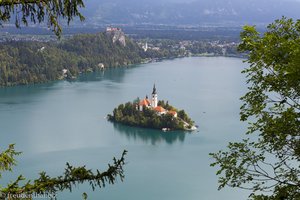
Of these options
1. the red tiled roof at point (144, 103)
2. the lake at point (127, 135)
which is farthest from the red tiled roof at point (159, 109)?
the lake at point (127, 135)

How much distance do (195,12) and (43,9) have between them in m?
106

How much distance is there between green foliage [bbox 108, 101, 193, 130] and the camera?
14523 millimetres

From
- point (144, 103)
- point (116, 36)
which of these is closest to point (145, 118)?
point (144, 103)

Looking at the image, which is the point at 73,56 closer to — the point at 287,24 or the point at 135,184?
the point at 135,184

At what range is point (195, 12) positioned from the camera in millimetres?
105188

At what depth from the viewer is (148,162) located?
34.7 ft

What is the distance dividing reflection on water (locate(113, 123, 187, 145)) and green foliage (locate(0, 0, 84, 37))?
11403 mm

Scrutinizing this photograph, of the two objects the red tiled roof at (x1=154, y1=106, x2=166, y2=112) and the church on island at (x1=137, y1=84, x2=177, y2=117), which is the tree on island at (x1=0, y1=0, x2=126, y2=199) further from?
the red tiled roof at (x1=154, y1=106, x2=166, y2=112)

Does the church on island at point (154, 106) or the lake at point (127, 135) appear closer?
the lake at point (127, 135)

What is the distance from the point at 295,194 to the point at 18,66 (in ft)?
94.0

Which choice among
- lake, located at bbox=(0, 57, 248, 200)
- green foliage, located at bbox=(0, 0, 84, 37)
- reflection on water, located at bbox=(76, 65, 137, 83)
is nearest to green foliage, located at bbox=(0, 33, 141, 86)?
reflection on water, located at bbox=(76, 65, 137, 83)

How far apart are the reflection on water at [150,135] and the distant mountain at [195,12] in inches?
3050

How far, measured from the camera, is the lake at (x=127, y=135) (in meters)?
8.99

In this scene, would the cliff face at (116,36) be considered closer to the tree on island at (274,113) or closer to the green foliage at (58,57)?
the green foliage at (58,57)
